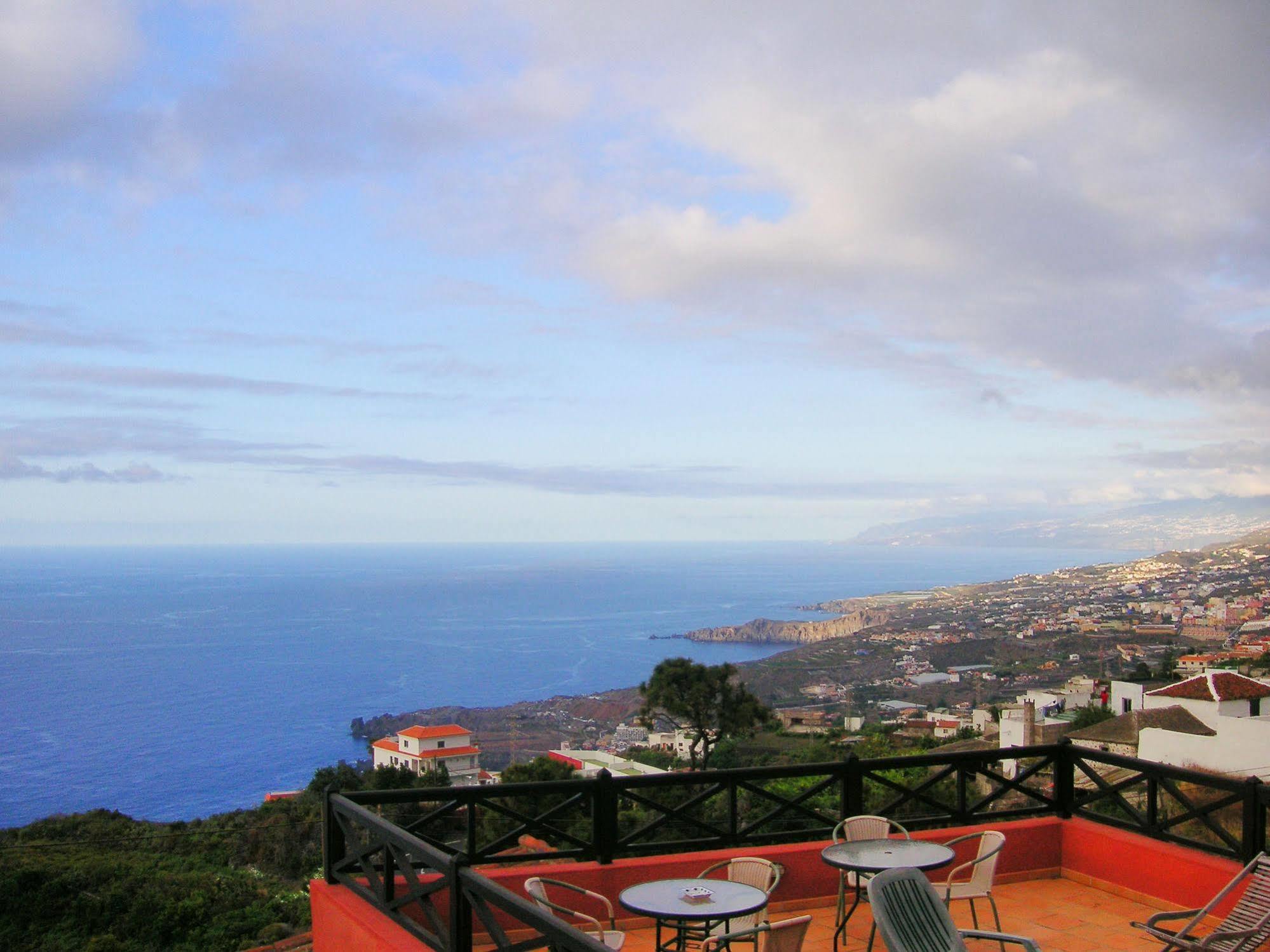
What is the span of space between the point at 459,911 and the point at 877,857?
2170mm

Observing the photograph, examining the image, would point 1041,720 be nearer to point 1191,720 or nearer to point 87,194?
point 1191,720

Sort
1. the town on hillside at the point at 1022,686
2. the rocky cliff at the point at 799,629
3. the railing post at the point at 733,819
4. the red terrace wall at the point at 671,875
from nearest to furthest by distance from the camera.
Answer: the red terrace wall at the point at 671,875 < the railing post at the point at 733,819 < the town on hillside at the point at 1022,686 < the rocky cliff at the point at 799,629

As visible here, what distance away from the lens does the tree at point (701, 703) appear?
19.4 meters

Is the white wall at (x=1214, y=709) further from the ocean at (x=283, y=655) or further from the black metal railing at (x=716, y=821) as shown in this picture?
the ocean at (x=283, y=655)

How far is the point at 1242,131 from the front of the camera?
12.2 meters

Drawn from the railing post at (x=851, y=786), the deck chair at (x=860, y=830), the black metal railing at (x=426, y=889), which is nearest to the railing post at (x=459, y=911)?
the black metal railing at (x=426, y=889)

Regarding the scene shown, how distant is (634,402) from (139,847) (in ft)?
128

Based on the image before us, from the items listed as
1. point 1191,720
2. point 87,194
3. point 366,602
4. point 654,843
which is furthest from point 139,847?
point 366,602

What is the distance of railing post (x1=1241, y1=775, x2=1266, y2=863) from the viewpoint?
489 centimetres

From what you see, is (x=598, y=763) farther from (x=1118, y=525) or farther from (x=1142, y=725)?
(x=1118, y=525)

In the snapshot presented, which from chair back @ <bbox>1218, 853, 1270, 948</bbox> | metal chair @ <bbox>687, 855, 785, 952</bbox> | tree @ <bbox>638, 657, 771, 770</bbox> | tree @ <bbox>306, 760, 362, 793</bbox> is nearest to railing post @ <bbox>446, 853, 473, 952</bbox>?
metal chair @ <bbox>687, 855, 785, 952</bbox>

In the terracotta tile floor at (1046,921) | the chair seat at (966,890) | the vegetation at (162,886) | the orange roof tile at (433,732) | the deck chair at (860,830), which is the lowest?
the orange roof tile at (433,732)

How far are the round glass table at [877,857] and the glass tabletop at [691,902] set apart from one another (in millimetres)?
592

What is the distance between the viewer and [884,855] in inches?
179
